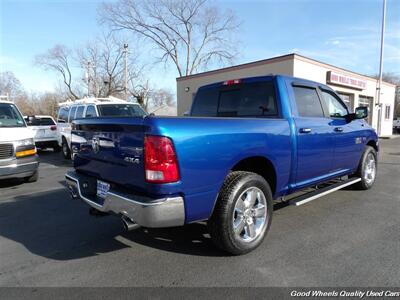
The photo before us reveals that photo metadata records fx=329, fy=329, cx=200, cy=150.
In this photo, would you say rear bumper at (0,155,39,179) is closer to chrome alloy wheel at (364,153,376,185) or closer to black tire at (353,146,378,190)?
black tire at (353,146,378,190)

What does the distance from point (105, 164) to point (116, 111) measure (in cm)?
786

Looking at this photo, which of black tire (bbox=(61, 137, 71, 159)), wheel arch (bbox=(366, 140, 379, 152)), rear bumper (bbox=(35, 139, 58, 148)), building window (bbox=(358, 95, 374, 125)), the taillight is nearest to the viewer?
the taillight

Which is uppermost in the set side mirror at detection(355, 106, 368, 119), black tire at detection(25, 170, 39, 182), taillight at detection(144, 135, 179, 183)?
side mirror at detection(355, 106, 368, 119)

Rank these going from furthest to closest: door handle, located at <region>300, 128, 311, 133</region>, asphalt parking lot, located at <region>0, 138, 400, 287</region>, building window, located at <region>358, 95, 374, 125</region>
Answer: building window, located at <region>358, 95, 374, 125</region> → door handle, located at <region>300, 128, 311, 133</region> → asphalt parking lot, located at <region>0, 138, 400, 287</region>

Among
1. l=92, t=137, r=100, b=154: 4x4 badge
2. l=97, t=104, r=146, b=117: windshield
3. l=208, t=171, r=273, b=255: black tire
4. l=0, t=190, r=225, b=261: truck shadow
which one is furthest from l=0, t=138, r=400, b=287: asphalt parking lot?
l=97, t=104, r=146, b=117: windshield

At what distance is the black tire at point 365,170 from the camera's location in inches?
244

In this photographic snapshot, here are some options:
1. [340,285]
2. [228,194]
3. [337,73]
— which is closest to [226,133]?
[228,194]

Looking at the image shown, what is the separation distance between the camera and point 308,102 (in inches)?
188

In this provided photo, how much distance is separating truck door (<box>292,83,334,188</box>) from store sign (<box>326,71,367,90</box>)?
1631cm

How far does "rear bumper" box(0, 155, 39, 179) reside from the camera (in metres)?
6.84

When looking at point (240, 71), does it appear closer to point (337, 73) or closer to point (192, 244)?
point (337, 73)

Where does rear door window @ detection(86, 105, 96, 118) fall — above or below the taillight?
above

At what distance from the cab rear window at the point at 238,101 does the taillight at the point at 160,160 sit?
6.33 ft

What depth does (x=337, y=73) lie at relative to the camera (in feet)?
67.4
